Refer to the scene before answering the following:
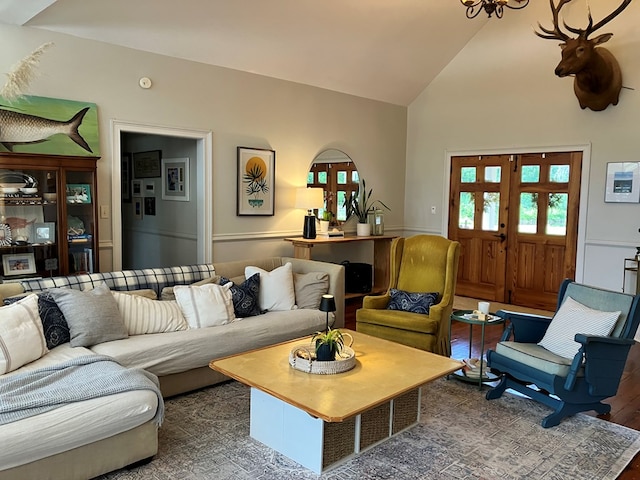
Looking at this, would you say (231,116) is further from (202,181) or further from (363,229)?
(363,229)

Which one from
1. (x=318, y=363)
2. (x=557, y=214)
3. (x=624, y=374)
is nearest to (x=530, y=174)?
(x=557, y=214)

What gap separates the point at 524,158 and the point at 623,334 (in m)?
3.40

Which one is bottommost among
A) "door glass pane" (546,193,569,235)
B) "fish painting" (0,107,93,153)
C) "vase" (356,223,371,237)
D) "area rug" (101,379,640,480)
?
"area rug" (101,379,640,480)

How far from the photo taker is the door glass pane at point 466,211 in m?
6.70

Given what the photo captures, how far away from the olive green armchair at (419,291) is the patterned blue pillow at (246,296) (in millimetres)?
879

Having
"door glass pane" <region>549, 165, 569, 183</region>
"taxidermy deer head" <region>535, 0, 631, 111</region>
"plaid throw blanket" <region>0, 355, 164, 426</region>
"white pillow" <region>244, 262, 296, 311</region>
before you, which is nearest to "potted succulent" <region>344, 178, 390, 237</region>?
"door glass pane" <region>549, 165, 569, 183</region>

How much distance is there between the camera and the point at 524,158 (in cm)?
617

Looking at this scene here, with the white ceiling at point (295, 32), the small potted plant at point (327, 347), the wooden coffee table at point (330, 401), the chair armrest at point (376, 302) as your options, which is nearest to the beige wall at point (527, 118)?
the white ceiling at point (295, 32)

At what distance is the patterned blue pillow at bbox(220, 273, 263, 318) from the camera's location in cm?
405

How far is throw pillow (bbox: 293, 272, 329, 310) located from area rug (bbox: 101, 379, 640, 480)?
3.66ft

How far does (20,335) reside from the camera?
9.47 feet

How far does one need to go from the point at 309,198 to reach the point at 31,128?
2.74 m

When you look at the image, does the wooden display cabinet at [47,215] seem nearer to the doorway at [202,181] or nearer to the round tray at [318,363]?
the doorway at [202,181]

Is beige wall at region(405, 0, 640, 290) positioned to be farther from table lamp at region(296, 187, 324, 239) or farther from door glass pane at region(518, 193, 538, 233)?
table lamp at region(296, 187, 324, 239)
